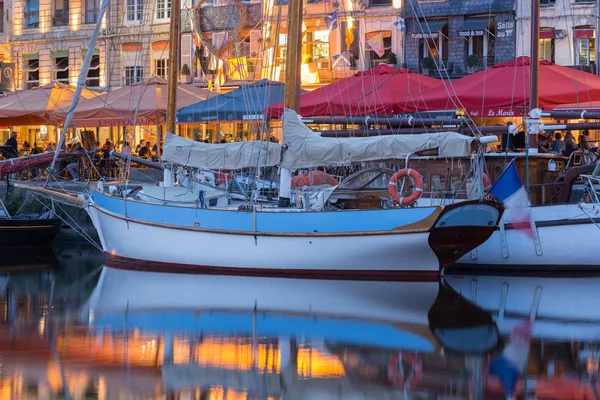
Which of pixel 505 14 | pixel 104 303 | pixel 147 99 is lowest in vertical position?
pixel 104 303

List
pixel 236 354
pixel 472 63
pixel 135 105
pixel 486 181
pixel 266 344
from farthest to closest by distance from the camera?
pixel 472 63 < pixel 135 105 < pixel 486 181 < pixel 266 344 < pixel 236 354

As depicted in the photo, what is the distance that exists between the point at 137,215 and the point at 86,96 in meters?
16.9

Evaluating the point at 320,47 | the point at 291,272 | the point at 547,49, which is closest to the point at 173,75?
the point at 291,272

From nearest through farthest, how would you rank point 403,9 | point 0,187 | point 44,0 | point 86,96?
point 0,187, point 86,96, point 403,9, point 44,0

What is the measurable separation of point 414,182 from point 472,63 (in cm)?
2034

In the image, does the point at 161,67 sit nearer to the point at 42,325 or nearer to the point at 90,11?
the point at 90,11

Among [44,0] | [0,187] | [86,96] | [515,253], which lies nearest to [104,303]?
[515,253]

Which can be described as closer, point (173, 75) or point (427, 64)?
point (173, 75)

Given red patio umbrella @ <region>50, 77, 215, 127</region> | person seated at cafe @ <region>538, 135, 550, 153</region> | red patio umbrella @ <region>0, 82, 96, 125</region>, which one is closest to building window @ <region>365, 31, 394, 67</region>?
red patio umbrella @ <region>50, 77, 215, 127</region>

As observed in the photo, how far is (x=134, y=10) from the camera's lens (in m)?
51.0

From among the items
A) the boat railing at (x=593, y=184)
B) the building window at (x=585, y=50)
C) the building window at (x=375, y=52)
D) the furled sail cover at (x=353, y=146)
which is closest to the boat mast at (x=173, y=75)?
the furled sail cover at (x=353, y=146)

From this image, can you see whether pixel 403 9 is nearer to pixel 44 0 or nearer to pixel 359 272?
pixel 44 0

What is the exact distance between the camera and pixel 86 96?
41781 mm

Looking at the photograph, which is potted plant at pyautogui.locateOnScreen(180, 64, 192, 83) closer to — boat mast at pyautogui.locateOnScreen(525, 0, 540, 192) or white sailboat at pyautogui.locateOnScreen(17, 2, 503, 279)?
white sailboat at pyautogui.locateOnScreen(17, 2, 503, 279)
